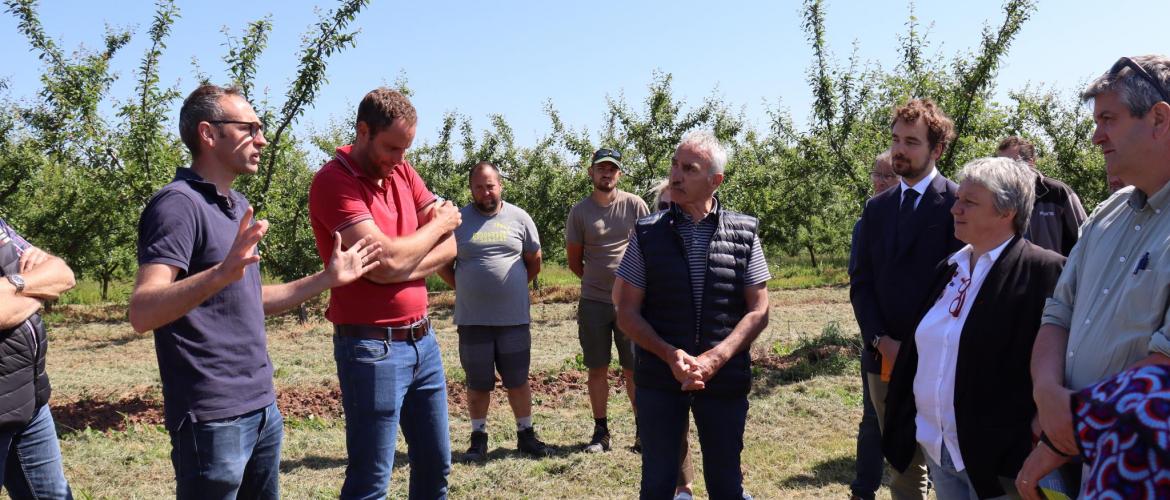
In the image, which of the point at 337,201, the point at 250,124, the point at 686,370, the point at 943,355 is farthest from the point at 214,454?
the point at 943,355

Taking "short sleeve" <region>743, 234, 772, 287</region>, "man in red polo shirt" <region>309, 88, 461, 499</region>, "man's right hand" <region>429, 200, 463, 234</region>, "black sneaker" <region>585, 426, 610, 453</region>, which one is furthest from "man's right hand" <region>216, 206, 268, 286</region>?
"black sneaker" <region>585, 426, 610, 453</region>

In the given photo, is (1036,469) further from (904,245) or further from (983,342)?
(904,245)

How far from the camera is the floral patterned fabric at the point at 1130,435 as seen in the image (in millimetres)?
1811

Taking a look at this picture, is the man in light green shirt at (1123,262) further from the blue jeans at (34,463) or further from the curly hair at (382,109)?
the blue jeans at (34,463)

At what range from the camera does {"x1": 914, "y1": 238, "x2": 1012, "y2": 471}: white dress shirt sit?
9.41 ft

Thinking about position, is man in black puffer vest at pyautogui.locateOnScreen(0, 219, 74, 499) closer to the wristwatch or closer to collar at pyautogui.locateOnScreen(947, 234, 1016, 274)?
the wristwatch

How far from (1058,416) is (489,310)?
13.9 feet

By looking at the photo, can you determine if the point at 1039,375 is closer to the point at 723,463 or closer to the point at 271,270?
the point at 723,463

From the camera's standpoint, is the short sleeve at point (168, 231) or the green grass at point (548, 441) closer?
the short sleeve at point (168, 231)

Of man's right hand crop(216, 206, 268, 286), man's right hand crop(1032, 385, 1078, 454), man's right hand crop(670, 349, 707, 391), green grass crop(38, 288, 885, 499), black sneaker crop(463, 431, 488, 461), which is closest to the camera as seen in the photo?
man's right hand crop(1032, 385, 1078, 454)

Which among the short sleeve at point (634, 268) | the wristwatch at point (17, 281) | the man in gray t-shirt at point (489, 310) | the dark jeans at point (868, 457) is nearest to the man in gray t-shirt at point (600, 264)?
the man in gray t-shirt at point (489, 310)

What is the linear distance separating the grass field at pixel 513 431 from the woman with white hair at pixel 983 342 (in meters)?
2.16

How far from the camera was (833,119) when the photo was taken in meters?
11.8

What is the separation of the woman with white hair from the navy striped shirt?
799mm
